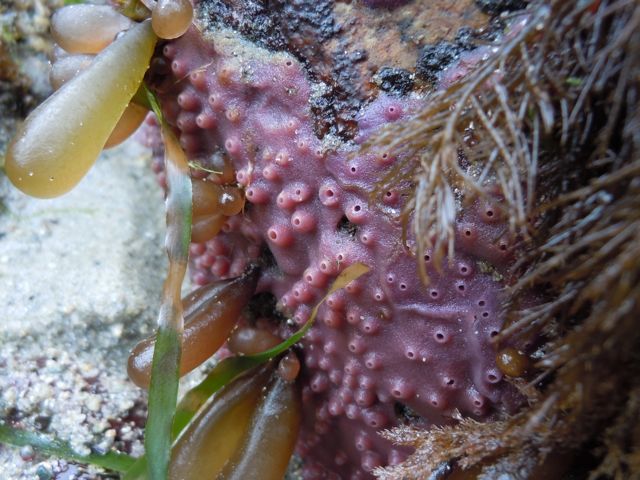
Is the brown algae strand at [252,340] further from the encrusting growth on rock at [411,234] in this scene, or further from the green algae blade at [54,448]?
the green algae blade at [54,448]

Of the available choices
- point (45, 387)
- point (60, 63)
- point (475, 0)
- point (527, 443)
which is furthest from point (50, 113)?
point (527, 443)

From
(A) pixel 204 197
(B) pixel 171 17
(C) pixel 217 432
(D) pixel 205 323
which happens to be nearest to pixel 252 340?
(D) pixel 205 323

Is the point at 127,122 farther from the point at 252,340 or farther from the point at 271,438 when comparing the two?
the point at 271,438

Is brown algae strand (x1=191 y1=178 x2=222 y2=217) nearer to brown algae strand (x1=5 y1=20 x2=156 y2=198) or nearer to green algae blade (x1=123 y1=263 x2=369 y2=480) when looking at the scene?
brown algae strand (x1=5 y1=20 x2=156 y2=198)

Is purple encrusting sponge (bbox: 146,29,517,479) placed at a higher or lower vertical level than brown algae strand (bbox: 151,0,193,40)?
lower

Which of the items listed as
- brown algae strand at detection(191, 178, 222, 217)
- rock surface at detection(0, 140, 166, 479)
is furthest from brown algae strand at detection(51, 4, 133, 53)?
rock surface at detection(0, 140, 166, 479)

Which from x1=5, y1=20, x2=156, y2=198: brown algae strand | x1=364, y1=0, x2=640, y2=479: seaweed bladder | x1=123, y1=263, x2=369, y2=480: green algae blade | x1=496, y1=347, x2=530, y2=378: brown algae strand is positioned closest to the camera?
x1=364, y1=0, x2=640, y2=479: seaweed bladder
